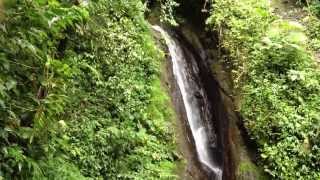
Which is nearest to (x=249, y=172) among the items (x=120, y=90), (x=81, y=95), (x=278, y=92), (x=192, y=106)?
(x=278, y=92)

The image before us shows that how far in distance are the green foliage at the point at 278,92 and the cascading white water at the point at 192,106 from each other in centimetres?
104

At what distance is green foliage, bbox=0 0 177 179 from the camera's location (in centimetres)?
457

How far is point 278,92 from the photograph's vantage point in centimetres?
877

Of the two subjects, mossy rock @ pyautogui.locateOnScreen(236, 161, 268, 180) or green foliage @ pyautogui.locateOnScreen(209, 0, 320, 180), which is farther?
mossy rock @ pyautogui.locateOnScreen(236, 161, 268, 180)

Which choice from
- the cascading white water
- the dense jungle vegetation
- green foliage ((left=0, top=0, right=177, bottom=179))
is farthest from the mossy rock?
green foliage ((left=0, top=0, right=177, bottom=179))

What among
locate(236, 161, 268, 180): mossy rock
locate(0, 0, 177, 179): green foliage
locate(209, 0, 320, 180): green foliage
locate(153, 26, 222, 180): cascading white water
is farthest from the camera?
locate(153, 26, 222, 180): cascading white water

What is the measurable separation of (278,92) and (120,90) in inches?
131

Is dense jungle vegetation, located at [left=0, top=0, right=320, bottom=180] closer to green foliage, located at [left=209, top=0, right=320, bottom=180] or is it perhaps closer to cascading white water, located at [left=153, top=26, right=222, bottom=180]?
green foliage, located at [left=209, top=0, right=320, bottom=180]

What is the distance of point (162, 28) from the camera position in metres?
12.3

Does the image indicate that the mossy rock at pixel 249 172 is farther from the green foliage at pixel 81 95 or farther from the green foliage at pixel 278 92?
the green foliage at pixel 81 95

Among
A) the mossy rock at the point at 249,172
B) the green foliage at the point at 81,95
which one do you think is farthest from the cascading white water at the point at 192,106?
the green foliage at the point at 81,95

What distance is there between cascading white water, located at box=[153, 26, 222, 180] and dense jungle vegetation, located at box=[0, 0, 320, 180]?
99 cm

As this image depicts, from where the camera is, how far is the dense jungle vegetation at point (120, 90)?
15.3ft

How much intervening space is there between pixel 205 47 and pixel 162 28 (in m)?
1.48
